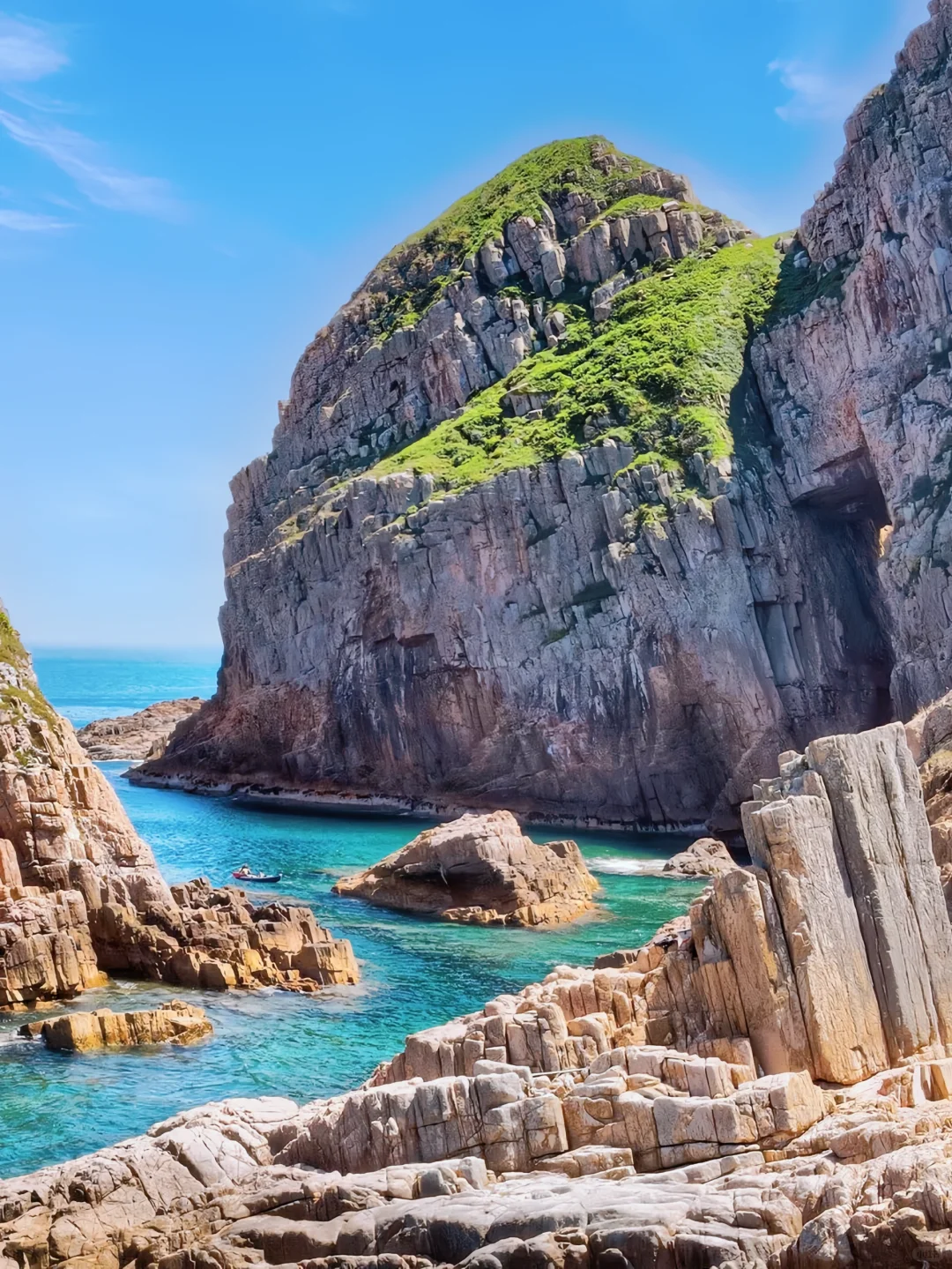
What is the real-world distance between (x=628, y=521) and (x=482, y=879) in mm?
35867

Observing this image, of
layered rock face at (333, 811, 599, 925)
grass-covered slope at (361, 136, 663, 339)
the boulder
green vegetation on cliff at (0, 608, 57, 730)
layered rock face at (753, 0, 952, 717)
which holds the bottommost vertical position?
the boulder

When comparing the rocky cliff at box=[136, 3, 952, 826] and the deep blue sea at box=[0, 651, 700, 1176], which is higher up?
the rocky cliff at box=[136, 3, 952, 826]

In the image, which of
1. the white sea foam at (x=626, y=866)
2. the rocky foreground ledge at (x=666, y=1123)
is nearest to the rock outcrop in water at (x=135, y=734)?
the white sea foam at (x=626, y=866)

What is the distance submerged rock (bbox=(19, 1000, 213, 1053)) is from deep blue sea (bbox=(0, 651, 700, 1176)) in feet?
1.76

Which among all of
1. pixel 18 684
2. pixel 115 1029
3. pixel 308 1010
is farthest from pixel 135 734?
pixel 115 1029

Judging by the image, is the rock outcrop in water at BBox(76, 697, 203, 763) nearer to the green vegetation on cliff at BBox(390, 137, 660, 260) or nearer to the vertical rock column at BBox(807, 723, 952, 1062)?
the green vegetation on cliff at BBox(390, 137, 660, 260)

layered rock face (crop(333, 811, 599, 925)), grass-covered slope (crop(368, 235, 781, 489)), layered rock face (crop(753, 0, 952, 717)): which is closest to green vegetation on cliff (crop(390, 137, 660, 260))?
grass-covered slope (crop(368, 235, 781, 489))

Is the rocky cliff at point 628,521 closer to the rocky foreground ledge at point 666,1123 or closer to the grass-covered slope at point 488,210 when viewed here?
the grass-covered slope at point 488,210

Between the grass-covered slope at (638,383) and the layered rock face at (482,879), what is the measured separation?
3667 centimetres

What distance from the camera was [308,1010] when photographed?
40.6 metres

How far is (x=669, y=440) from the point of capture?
8950 cm

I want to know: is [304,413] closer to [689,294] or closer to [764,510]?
[689,294]

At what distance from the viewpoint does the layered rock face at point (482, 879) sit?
56.3 m

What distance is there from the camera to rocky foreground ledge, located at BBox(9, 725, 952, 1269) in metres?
15.2
